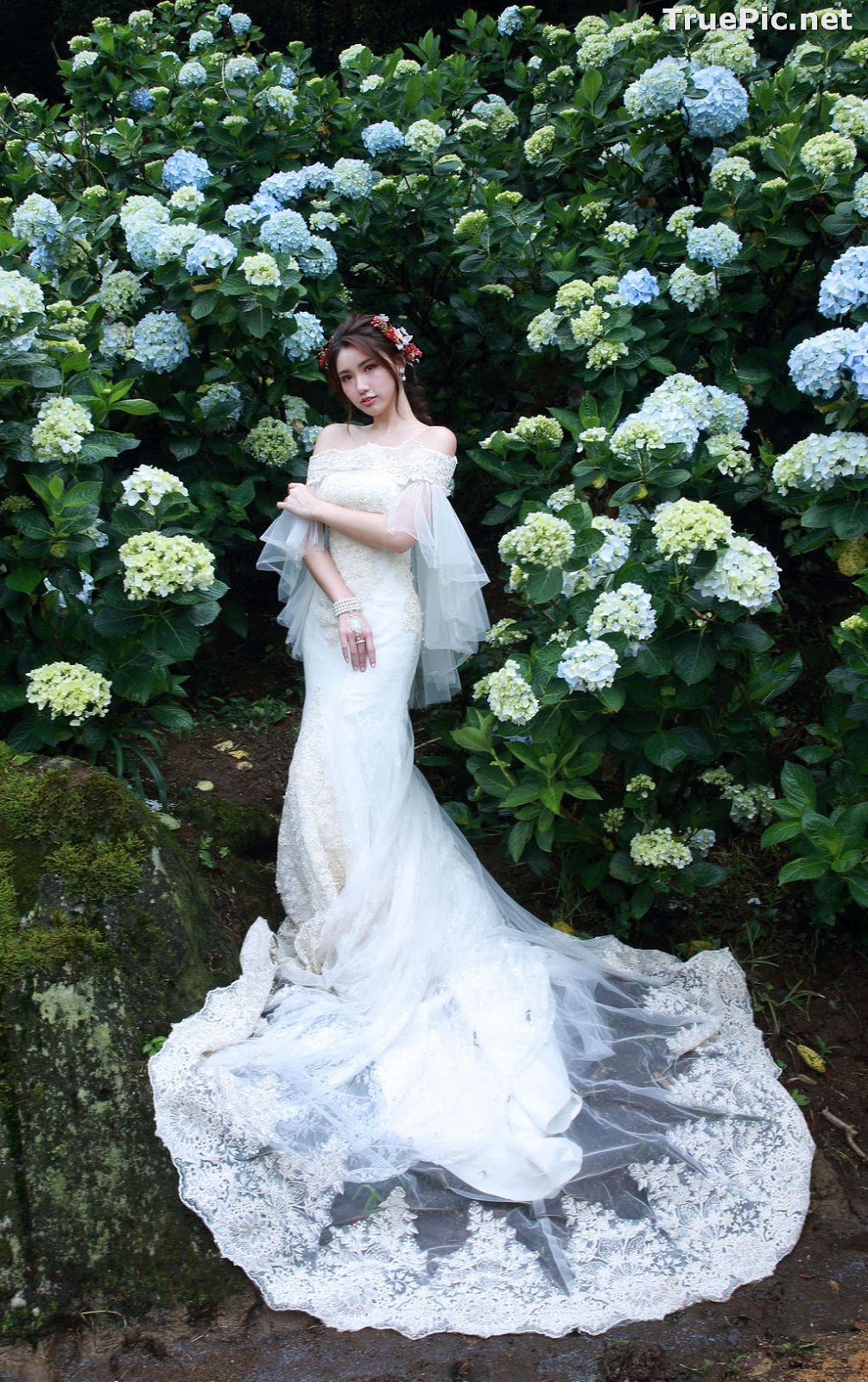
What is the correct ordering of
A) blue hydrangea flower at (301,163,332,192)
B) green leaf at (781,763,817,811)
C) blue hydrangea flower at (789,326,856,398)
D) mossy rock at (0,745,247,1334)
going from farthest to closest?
blue hydrangea flower at (301,163,332,192) < green leaf at (781,763,817,811) < blue hydrangea flower at (789,326,856,398) < mossy rock at (0,745,247,1334)

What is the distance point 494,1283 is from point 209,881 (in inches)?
56.3

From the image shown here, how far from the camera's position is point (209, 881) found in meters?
3.52

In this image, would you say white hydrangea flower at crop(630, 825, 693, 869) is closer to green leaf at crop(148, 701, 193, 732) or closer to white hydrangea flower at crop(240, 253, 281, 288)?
green leaf at crop(148, 701, 193, 732)

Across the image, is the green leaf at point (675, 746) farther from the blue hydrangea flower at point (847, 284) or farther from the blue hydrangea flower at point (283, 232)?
the blue hydrangea flower at point (283, 232)

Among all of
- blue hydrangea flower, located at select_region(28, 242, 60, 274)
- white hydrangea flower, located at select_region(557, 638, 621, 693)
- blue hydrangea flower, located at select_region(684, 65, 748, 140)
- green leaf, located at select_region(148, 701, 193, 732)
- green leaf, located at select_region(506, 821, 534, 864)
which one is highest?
blue hydrangea flower, located at select_region(684, 65, 748, 140)

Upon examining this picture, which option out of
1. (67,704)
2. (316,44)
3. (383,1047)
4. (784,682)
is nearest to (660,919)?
(784,682)

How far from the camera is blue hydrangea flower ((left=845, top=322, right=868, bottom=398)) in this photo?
3070mm

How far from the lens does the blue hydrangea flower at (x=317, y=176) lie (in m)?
4.43

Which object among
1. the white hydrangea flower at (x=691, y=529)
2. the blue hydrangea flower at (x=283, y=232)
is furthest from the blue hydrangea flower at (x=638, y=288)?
the white hydrangea flower at (x=691, y=529)

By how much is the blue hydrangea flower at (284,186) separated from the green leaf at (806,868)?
2978 mm

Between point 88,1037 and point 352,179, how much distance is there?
11.0 feet

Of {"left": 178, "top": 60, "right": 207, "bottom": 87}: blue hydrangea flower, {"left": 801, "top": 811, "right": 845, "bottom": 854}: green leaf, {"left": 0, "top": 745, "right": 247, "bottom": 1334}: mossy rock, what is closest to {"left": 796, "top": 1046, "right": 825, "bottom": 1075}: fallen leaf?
{"left": 801, "top": 811, "right": 845, "bottom": 854}: green leaf

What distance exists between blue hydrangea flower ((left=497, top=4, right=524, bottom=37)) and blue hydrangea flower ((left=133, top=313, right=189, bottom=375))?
2.70 m

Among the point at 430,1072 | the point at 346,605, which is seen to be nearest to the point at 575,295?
the point at 346,605
